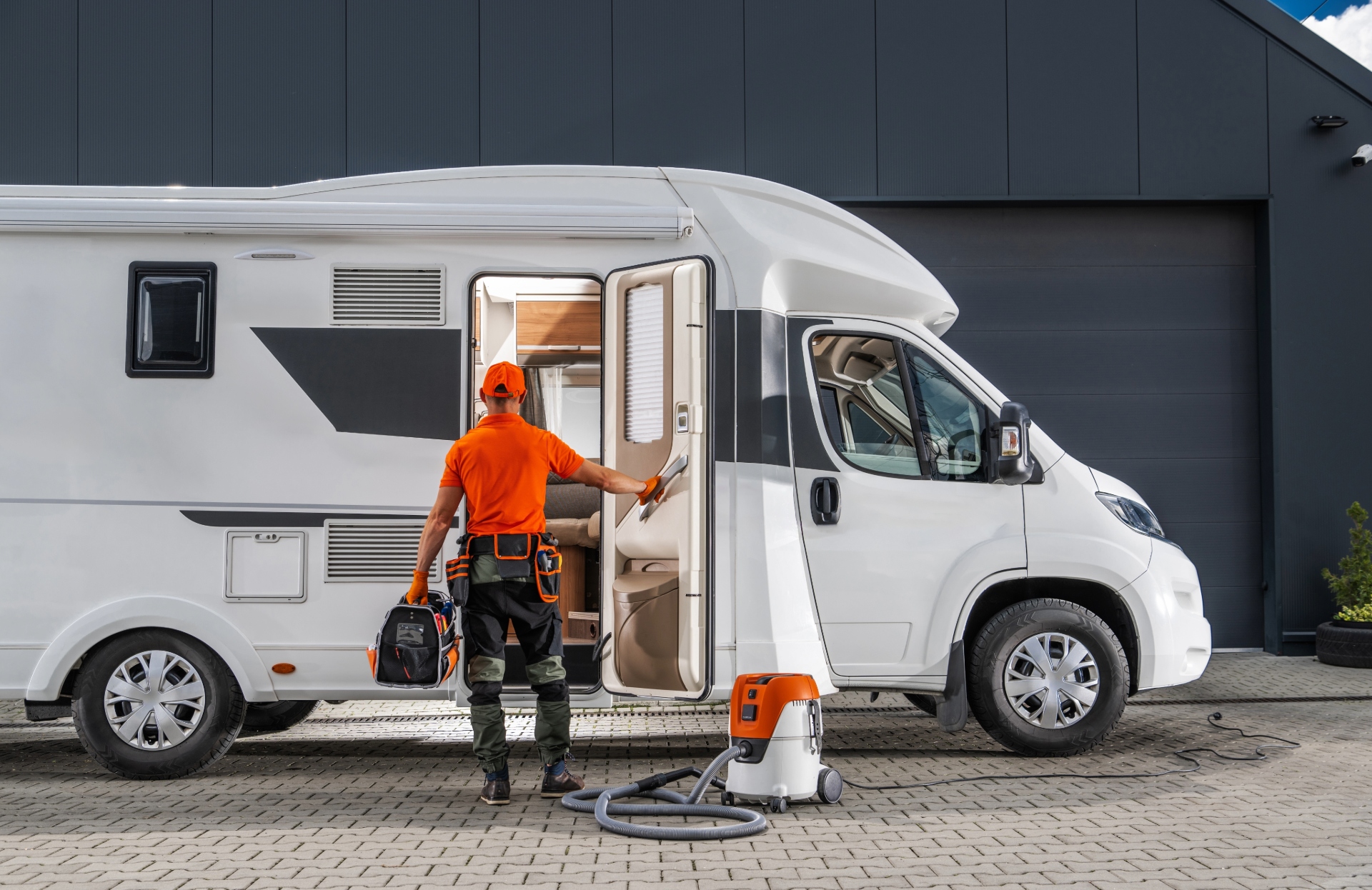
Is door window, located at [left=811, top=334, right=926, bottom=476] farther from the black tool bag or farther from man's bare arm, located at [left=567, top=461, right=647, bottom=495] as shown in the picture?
the black tool bag

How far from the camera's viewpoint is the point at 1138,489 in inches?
409

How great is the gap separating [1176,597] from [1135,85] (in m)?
6.38

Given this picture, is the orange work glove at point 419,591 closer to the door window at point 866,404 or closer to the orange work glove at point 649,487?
the orange work glove at point 649,487

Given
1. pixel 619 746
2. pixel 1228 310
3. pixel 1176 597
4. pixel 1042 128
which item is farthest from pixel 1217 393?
pixel 619 746

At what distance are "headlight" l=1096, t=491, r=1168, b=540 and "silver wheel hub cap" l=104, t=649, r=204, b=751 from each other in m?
4.67

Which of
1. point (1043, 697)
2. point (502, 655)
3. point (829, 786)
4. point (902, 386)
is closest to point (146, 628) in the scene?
point (502, 655)

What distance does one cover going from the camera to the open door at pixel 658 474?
527 cm

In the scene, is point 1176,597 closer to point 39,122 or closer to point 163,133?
point 163,133

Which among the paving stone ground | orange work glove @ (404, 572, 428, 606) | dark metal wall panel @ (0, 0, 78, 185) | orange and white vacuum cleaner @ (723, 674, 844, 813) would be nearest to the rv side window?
orange work glove @ (404, 572, 428, 606)

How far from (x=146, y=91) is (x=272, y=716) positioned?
6602mm

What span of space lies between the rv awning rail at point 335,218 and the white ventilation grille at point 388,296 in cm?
20

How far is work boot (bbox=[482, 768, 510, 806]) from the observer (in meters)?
4.94

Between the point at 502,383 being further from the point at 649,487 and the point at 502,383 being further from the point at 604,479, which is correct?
the point at 649,487

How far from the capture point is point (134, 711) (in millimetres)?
5352
